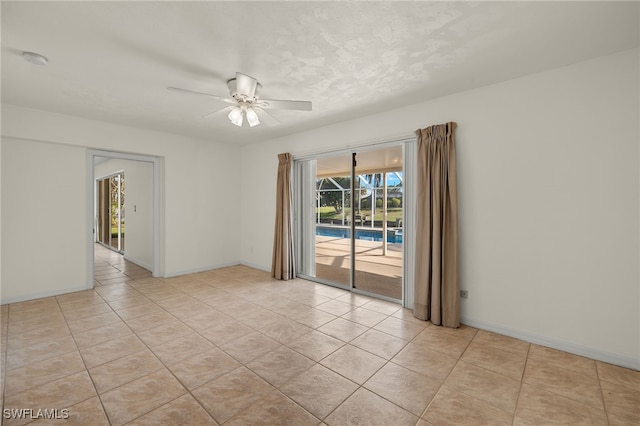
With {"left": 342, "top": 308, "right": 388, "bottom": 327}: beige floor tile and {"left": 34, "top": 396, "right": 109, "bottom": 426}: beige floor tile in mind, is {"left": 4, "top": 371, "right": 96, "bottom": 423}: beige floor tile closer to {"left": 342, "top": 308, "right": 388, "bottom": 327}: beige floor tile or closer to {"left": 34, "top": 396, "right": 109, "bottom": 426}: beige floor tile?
{"left": 34, "top": 396, "right": 109, "bottom": 426}: beige floor tile

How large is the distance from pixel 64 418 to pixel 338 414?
1.70m

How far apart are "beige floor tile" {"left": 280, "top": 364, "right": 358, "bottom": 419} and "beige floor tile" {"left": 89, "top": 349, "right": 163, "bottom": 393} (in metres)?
1.15

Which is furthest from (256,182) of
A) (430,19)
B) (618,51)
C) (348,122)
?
(618,51)

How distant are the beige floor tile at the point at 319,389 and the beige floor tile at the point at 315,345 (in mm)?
225

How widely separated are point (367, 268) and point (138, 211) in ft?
16.5

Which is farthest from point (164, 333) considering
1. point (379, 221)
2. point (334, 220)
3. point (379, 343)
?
Answer: point (334, 220)

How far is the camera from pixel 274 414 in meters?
1.77

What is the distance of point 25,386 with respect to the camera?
2.00 m

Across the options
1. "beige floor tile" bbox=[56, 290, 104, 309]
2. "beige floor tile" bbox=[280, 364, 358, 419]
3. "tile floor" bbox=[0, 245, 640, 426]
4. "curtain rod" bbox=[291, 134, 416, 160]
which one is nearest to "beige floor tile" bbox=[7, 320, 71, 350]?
"tile floor" bbox=[0, 245, 640, 426]

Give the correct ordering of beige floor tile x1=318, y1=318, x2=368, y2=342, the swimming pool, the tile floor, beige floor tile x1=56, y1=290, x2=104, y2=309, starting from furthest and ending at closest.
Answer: the swimming pool, beige floor tile x1=56, y1=290, x2=104, y2=309, beige floor tile x1=318, y1=318, x2=368, y2=342, the tile floor

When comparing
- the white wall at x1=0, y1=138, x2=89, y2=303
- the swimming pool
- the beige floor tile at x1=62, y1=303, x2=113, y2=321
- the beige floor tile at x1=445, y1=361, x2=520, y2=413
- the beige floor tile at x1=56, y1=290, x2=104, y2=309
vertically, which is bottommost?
the beige floor tile at x1=445, y1=361, x2=520, y2=413

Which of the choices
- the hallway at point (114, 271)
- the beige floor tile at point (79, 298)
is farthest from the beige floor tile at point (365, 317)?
the hallway at point (114, 271)

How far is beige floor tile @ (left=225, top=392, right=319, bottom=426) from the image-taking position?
1704mm

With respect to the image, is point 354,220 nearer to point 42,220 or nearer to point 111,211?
point 42,220
